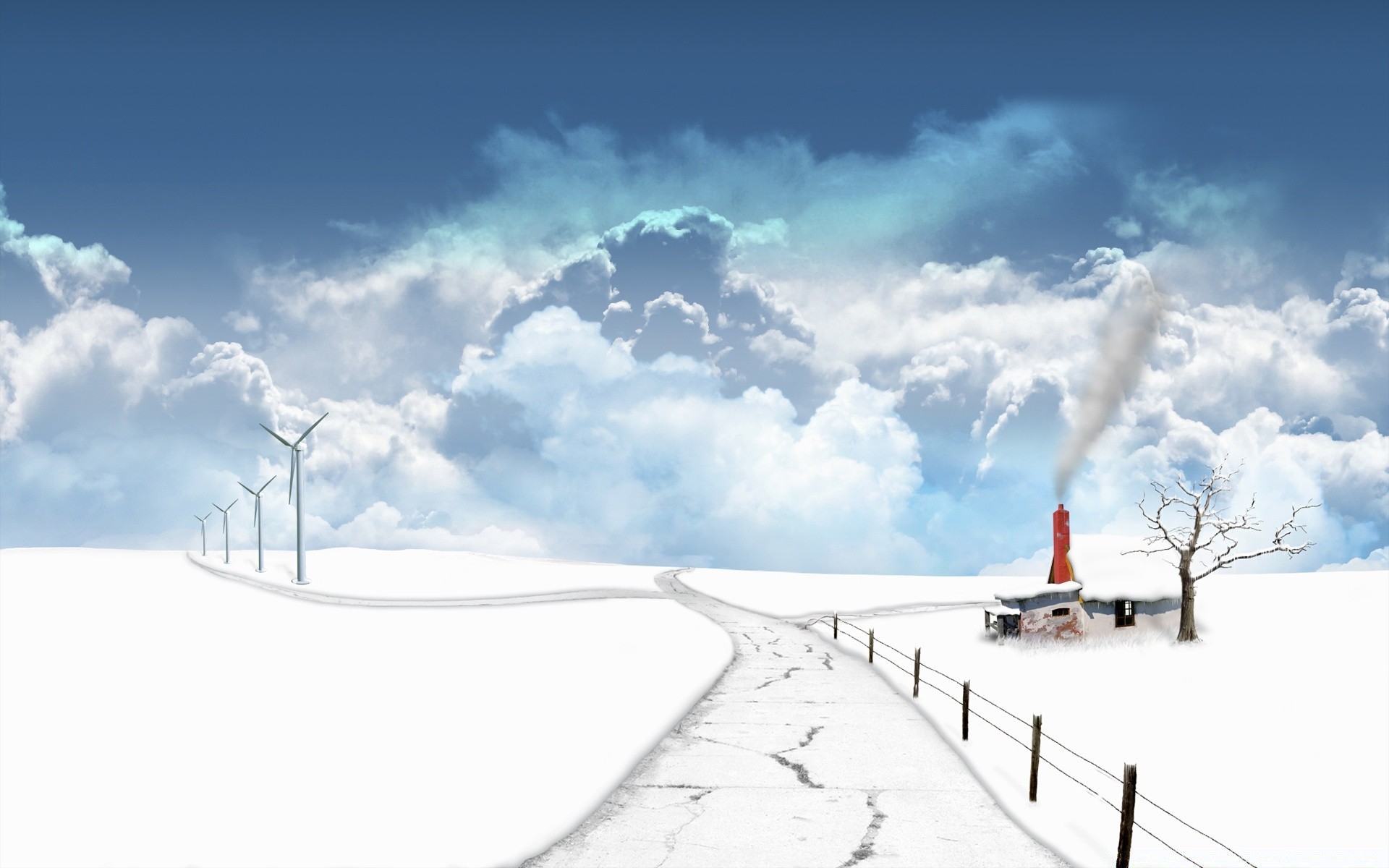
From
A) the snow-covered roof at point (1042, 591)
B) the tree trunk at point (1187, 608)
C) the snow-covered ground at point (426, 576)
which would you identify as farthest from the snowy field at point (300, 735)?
the snow-covered ground at point (426, 576)

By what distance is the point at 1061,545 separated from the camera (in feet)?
109

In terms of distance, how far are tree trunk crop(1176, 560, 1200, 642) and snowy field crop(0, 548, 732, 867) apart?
18.9m

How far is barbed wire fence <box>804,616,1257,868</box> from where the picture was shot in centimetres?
1038

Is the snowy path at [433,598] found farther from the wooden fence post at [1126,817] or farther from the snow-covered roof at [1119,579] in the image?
the wooden fence post at [1126,817]

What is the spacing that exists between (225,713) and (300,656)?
6.88m

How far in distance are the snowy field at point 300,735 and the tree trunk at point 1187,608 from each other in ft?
62.1

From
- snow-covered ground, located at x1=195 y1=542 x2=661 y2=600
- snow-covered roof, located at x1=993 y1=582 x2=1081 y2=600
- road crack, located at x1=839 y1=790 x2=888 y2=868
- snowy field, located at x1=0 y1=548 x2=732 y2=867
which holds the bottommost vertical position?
snow-covered ground, located at x1=195 y1=542 x2=661 y2=600

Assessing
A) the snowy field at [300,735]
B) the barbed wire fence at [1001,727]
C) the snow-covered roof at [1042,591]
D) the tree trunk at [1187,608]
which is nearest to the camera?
the snowy field at [300,735]

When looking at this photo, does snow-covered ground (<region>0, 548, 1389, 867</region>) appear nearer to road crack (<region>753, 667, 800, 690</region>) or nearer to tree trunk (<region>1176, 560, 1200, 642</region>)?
tree trunk (<region>1176, 560, 1200, 642</region>)

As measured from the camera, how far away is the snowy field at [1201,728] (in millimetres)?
12656

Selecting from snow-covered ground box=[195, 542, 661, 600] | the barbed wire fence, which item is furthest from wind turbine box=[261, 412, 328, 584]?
the barbed wire fence

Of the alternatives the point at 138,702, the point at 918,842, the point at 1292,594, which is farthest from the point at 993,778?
the point at 1292,594

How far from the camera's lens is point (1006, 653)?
32.3 metres

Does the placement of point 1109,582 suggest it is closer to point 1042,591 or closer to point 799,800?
point 1042,591
